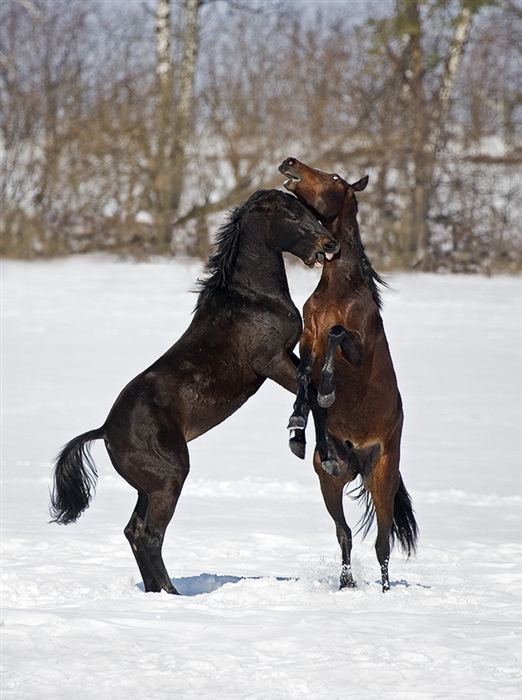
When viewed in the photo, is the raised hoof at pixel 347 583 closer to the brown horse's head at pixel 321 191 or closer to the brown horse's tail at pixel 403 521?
the brown horse's tail at pixel 403 521

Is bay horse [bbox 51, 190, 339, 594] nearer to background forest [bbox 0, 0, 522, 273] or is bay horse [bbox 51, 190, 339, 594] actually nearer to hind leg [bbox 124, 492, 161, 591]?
hind leg [bbox 124, 492, 161, 591]

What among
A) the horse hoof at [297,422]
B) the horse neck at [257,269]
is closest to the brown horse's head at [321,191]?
the horse neck at [257,269]

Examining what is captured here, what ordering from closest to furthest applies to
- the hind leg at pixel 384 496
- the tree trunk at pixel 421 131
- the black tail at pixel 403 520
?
the hind leg at pixel 384 496 < the black tail at pixel 403 520 < the tree trunk at pixel 421 131

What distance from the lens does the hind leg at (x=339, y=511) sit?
182 inches

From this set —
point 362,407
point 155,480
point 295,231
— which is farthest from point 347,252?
point 155,480

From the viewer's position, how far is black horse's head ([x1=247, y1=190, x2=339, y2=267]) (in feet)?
Result: 14.6

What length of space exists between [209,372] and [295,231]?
0.68 metres

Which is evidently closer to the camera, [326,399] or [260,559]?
[326,399]

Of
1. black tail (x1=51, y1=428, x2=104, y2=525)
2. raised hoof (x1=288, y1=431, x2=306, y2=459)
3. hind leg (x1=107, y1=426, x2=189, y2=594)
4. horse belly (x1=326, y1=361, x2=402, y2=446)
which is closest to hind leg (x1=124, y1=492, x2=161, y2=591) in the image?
hind leg (x1=107, y1=426, x2=189, y2=594)

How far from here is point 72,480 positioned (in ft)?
15.5

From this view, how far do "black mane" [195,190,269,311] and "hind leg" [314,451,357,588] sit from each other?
0.83m

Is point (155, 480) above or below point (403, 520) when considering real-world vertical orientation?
above

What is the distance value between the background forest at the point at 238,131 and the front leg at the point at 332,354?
15.3m

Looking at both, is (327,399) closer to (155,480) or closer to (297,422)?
(297,422)
